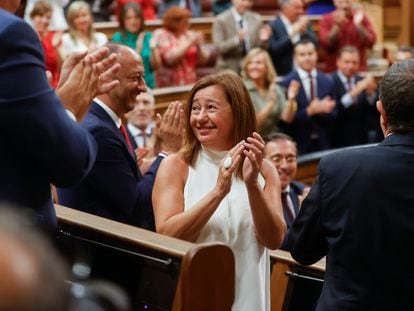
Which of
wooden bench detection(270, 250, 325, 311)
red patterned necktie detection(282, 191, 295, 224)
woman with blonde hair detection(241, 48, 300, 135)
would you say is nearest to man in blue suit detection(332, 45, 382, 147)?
woman with blonde hair detection(241, 48, 300, 135)

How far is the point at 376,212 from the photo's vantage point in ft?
6.81

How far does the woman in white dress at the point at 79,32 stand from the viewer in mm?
6566

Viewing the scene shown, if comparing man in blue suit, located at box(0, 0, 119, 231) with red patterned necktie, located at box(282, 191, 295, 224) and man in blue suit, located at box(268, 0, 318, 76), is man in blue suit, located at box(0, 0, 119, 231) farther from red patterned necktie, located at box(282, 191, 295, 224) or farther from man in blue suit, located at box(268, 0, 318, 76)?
man in blue suit, located at box(268, 0, 318, 76)

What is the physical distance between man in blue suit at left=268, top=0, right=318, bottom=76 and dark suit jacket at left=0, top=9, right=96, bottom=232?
6.22 metres

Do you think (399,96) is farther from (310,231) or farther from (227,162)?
(227,162)

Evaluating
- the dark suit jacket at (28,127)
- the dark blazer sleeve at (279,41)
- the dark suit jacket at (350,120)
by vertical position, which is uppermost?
the dark suit jacket at (28,127)

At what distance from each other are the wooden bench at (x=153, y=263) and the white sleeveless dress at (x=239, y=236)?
40 centimetres

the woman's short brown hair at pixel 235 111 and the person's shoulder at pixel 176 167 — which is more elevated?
the woman's short brown hair at pixel 235 111

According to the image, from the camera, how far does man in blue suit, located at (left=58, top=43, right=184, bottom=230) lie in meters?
2.79

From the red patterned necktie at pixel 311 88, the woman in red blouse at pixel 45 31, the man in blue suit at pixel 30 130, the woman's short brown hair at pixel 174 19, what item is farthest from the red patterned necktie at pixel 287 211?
A: the woman's short brown hair at pixel 174 19

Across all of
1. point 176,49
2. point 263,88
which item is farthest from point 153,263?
point 176,49

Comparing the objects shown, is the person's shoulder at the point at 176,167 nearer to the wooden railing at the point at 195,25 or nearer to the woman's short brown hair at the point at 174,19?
the woman's short brown hair at the point at 174,19

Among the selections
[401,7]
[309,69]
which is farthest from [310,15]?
[309,69]

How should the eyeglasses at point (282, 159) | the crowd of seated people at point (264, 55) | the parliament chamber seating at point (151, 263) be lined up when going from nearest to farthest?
the parliament chamber seating at point (151, 263)
the eyeglasses at point (282, 159)
the crowd of seated people at point (264, 55)
